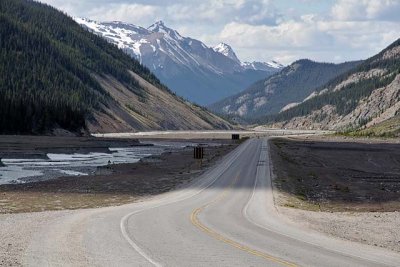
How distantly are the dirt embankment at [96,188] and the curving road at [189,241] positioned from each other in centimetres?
519

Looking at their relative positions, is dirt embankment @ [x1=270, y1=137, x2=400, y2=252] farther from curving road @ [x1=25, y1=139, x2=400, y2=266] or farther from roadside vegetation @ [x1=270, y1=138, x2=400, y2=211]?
curving road @ [x1=25, y1=139, x2=400, y2=266]

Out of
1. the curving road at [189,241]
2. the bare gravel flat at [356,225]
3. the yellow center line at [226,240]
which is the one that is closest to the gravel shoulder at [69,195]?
the curving road at [189,241]

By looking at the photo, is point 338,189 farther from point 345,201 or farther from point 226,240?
point 226,240

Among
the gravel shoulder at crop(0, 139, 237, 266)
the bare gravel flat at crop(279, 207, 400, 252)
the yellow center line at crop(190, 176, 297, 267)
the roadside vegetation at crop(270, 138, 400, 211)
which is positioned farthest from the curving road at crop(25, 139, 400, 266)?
the roadside vegetation at crop(270, 138, 400, 211)

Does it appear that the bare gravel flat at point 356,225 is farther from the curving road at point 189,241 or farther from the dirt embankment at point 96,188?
the dirt embankment at point 96,188

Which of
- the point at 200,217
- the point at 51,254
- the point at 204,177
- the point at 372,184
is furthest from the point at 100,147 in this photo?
the point at 51,254

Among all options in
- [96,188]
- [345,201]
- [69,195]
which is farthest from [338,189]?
[69,195]

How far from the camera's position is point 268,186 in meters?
54.8

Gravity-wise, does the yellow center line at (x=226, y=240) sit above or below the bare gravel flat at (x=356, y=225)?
above

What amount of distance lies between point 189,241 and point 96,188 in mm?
29782

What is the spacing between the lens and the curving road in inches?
769

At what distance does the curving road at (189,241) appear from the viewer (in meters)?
19.5

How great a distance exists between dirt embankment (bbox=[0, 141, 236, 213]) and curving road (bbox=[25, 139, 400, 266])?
5.19 metres

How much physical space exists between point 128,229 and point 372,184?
4140cm
